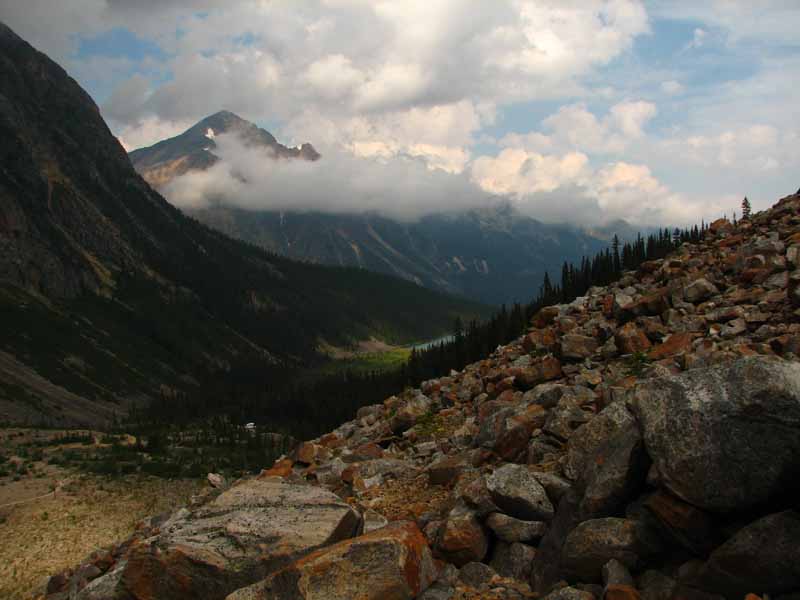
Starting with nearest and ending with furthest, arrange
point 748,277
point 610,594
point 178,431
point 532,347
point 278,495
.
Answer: point 610,594, point 278,495, point 748,277, point 532,347, point 178,431

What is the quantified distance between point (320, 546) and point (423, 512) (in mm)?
3544

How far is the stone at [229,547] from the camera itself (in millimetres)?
10570

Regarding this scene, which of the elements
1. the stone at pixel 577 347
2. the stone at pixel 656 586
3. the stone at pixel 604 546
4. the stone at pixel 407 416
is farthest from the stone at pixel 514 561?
the stone at pixel 407 416

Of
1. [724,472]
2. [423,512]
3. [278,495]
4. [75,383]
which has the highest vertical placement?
[724,472]

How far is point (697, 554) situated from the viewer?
8188mm

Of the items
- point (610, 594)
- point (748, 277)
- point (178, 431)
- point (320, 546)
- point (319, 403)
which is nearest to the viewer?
point (610, 594)

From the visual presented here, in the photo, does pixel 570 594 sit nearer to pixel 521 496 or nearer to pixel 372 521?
pixel 521 496

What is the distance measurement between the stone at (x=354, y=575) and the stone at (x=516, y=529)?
1708mm

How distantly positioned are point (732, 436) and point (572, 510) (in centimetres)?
318

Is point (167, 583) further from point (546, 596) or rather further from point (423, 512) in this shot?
point (546, 596)

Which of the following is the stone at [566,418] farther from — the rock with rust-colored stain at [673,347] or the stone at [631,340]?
the stone at [631,340]

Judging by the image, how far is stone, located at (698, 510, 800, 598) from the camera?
7.12m

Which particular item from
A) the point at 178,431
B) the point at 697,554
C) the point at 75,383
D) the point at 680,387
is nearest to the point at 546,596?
the point at 697,554

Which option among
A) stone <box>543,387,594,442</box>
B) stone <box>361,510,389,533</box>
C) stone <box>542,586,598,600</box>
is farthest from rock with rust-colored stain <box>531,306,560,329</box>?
stone <box>542,586,598,600</box>
